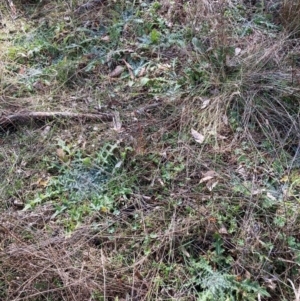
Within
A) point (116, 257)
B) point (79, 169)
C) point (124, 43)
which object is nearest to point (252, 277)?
point (116, 257)

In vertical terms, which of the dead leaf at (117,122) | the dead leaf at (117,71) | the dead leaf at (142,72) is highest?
the dead leaf at (117,71)

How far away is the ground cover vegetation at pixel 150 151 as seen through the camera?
2195mm

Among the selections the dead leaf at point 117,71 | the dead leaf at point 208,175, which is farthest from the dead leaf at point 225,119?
the dead leaf at point 117,71

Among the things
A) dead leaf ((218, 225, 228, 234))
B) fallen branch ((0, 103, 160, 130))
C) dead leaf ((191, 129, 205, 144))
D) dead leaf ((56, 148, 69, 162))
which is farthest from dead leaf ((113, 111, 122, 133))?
dead leaf ((218, 225, 228, 234))

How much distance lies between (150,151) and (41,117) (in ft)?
2.73

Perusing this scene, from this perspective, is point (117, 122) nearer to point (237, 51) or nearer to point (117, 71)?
point (117, 71)

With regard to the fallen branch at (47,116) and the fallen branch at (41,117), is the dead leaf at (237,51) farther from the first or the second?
the fallen branch at (41,117)

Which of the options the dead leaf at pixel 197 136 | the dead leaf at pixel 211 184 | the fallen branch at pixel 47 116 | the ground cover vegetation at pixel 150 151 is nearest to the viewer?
the ground cover vegetation at pixel 150 151

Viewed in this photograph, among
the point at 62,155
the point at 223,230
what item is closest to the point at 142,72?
the point at 62,155

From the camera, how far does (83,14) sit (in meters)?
3.69

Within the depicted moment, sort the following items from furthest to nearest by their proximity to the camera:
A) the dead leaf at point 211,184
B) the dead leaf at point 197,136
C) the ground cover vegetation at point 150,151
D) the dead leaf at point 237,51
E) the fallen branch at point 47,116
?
the dead leaf at point 237,51, the fallen branch at point 47,116, the dead leaf at point 197,136, the dead leaf at point 211,184, the ground cover vegetation at point 150,151

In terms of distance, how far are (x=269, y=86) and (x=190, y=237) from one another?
3.93ft

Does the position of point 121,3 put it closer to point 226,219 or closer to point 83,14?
point 83,14

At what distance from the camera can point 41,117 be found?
2.99m
